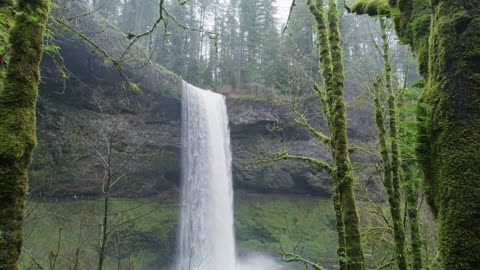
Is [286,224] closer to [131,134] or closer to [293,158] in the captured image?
[131,134]

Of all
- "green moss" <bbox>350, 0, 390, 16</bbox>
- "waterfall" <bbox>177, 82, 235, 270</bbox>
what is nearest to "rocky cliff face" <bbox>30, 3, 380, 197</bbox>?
"waterfall" <bbox>177, 82, 235, 270</bbox>

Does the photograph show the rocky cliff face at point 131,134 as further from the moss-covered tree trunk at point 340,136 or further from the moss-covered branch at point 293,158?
the moss-covered tree trunk at point 340,136

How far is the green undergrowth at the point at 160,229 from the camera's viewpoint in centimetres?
1417

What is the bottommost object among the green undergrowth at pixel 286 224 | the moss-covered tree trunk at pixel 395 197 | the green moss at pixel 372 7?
the green undergrowth at pixel 286 224

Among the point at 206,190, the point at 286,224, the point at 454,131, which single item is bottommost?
the point at 286,224

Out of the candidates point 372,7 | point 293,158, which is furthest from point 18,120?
point 293,158

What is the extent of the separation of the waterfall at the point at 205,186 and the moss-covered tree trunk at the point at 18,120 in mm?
16949

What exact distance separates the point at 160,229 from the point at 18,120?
1777 cm

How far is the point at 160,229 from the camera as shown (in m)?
18.6

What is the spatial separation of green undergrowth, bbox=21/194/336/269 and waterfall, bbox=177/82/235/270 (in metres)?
1.40

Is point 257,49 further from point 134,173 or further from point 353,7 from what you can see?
point 353,7

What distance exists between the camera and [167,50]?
2858 cm

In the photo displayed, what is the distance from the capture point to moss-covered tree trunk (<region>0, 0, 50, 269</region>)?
192 cm

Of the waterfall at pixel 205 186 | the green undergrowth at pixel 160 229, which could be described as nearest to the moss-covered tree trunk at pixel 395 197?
the green undergrowth at pixel 160 229
